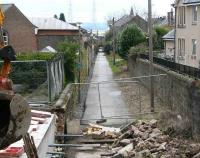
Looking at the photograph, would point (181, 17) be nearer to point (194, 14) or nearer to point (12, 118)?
point (194, 14)

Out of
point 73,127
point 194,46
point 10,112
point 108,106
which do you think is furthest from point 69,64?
point 10,112

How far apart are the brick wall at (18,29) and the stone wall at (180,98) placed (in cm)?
3071

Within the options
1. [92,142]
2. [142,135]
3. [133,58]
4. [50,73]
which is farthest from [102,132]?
[133,58]

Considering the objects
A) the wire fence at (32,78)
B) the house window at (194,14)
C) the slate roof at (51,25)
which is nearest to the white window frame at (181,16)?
the house window at (194,14)

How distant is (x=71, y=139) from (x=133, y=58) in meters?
28.3

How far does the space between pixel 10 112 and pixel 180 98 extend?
46.0 ft

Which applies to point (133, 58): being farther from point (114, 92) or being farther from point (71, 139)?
point (71, 139)

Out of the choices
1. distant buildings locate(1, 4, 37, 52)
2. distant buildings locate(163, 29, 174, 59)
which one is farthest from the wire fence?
distant buildings locate(163, 29, 174, 59)

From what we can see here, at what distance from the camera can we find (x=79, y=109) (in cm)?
2569

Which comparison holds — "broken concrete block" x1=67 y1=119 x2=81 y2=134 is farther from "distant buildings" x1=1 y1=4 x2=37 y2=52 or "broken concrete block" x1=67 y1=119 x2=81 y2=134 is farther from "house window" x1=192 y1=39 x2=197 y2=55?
"distant buildings" x1=1 y1=4 x2=37 y2=52

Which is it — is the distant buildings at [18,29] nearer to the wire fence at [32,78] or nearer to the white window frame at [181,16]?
the white window frame at [181,16]

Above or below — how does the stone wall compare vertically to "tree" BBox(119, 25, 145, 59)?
below

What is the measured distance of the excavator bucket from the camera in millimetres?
6070

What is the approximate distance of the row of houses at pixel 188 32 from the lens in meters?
42.3
